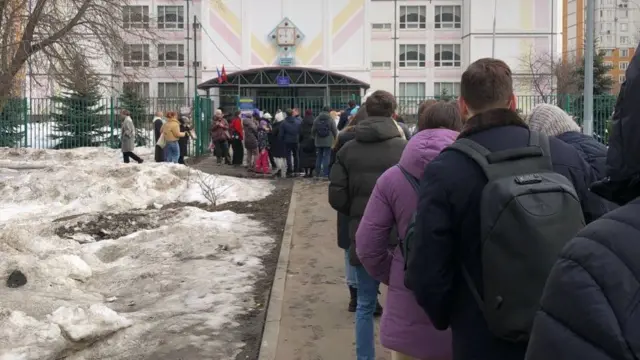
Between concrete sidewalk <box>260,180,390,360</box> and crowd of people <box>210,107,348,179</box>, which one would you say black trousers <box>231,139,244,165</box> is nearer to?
crowd of people <box>210,107,348,179</box>

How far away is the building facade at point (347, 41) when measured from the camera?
54.1 metres

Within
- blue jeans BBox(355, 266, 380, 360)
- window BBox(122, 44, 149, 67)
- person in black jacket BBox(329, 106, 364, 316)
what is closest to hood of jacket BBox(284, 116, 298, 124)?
window BBox(122, 44, 149, 67)

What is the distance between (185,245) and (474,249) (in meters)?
7.46

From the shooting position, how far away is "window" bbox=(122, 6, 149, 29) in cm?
1605

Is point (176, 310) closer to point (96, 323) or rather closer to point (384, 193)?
point (96, 323)

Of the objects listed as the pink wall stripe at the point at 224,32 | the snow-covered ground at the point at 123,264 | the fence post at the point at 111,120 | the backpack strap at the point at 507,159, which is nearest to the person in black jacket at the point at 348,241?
the snow-covered ground at the point at 123,264

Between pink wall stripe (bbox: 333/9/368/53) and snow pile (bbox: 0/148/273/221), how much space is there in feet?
130

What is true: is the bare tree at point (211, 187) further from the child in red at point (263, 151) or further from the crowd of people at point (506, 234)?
the crowd of people at point (506, 234)

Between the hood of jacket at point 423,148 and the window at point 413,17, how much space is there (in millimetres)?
65855

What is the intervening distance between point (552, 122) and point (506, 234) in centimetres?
162

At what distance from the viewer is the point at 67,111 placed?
2841 cm

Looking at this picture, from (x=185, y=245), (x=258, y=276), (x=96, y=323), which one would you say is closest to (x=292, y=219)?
(x=185, y=245)

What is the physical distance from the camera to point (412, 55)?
67438mm

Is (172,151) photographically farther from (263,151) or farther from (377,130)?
(377,130)
